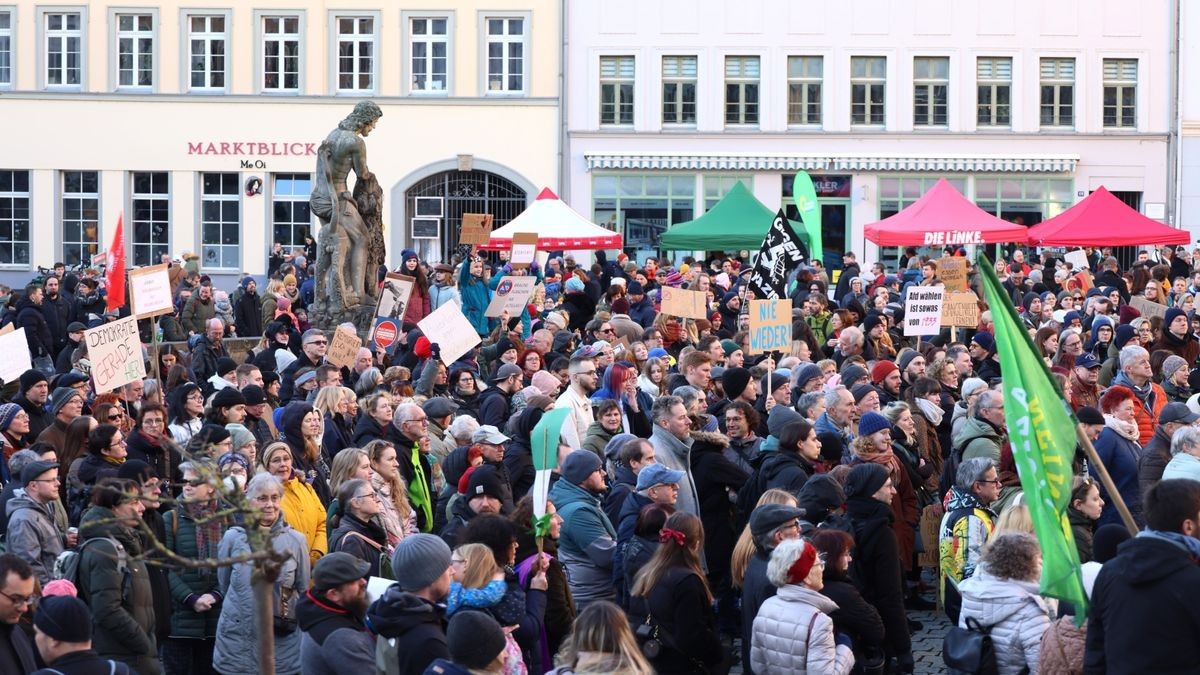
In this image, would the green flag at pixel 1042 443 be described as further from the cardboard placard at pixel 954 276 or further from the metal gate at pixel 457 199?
the metal gate at pixel 457 199

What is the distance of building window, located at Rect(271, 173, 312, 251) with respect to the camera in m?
41.2

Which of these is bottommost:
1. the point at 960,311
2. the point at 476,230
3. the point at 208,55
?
the point at 960,311

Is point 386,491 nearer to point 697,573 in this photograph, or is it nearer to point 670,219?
point 697,573

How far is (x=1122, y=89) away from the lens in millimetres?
41344

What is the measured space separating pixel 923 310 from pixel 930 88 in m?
25.3

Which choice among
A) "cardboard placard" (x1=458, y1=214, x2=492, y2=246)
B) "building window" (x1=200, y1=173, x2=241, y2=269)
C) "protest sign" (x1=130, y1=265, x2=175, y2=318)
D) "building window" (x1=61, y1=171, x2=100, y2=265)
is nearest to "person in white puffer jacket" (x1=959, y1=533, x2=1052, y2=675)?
"protest sign" (x1=130, y1=265, x2=175, y2=318)

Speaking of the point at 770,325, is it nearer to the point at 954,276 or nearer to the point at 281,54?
the point at 954,276

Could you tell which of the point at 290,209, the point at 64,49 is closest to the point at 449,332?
the point at 290,209

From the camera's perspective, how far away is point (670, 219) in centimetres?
4138

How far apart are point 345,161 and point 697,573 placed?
1186 cm

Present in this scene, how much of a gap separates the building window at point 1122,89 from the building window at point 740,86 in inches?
306

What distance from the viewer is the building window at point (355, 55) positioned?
135ft

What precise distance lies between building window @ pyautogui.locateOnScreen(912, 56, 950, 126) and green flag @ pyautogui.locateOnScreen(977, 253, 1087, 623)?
117ft

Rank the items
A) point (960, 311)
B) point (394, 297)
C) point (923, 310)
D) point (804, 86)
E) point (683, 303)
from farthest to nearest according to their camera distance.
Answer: point (804, 86), point (394, 297), point (960, 311), point (683, 303), point (923, 310)
